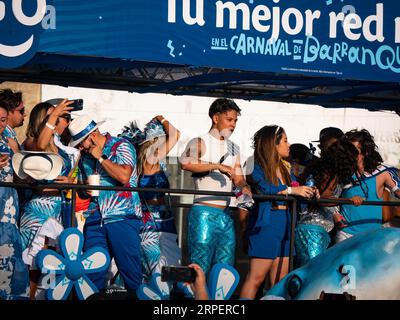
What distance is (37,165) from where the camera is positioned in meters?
7.11

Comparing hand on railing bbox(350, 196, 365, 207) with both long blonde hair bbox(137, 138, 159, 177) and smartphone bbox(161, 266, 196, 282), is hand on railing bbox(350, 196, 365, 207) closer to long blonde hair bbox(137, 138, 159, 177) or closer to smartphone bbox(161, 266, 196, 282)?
smartphone bbox(161, 266, 196, 282)

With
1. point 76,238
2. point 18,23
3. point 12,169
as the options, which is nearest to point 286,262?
point 76,238

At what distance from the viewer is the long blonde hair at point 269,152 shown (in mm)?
7859

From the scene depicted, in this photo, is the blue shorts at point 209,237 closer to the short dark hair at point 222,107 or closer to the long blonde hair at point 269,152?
the long blonde hair at point 269,152

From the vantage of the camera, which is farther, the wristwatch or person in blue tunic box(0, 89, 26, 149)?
person in blue tunic box(0, 89, 26, 149)

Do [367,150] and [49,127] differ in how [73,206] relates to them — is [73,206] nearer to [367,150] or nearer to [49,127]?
[49,127]

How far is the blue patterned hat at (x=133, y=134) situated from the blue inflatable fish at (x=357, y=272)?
2015 millimetres

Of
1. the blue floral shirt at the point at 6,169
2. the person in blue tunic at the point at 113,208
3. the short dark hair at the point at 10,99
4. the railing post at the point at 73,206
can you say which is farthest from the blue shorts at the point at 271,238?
the short dark hair at the point at 10,99

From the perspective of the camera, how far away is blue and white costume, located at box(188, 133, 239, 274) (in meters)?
7.73

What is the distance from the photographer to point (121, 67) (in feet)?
27.8

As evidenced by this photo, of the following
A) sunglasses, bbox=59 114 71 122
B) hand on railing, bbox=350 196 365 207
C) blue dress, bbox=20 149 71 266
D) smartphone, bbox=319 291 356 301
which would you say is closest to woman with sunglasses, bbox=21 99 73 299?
blue dress, bbox=20 149 71 266

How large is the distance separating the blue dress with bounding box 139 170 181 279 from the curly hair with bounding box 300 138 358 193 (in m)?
1.32

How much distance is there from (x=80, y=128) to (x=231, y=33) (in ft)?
4.61
